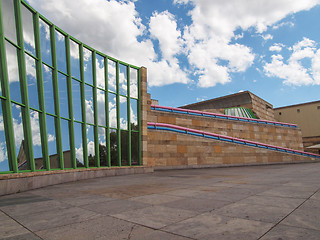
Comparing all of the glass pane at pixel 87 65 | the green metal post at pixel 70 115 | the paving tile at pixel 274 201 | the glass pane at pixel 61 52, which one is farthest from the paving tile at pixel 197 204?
the glass pane at pixel 87 65

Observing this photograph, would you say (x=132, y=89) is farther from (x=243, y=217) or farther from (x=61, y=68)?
(x=243, y=217)

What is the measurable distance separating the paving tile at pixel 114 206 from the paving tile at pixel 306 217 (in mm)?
2642

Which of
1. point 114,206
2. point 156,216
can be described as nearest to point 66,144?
point 114,206

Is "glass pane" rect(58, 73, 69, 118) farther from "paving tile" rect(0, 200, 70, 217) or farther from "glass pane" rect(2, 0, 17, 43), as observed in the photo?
"paving tile" rect(0, 200, 70, 217)

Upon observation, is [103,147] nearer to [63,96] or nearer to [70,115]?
[70,115]

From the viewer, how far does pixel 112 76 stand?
13930mm

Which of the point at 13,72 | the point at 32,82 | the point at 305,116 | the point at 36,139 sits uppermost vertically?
the point at 13,72

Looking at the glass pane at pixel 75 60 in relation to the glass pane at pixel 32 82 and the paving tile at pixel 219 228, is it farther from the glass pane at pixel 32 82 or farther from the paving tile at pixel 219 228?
the paving tile at pixel 219 228

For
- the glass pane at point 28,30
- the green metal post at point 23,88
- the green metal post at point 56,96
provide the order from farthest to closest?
the green metal post at point 56,96 → the glass pane at point 28,30 → the green metal post at point 23,88

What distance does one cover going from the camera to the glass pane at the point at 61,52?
35.1 feet

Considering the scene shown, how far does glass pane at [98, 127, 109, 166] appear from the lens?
1266 cm

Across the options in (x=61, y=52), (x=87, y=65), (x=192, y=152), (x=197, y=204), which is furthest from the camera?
(x=192, y=152)

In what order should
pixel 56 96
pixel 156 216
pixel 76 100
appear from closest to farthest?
pixel 156 216 < pixel 56 96 < pixel 76 100

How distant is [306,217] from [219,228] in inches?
57.5
